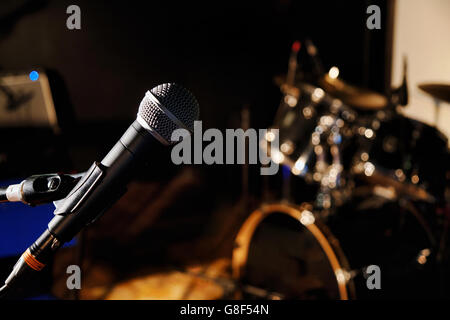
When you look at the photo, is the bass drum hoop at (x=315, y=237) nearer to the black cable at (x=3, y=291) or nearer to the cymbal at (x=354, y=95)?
the cymbal at (x=354, y=95)

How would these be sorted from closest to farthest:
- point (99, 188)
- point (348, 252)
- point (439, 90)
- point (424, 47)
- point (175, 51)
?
point (99, 188), point (439, 90), point (348, 252), point (424, 47), point (175, 51)

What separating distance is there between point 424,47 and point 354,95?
81 centimetres

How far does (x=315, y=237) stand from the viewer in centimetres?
230

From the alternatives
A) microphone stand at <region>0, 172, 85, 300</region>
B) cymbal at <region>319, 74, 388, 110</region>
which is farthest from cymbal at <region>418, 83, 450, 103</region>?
microphone stand at <region>0, 172, 85, 300</region>

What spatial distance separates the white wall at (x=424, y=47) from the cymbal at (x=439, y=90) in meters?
0.38

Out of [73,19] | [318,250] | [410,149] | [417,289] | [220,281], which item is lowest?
[220,281]

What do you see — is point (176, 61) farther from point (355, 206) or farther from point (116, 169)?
point (116, 169)

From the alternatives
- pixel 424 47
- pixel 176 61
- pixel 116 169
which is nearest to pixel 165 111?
pixel 116 169

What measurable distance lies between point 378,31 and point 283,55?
858 millimetres

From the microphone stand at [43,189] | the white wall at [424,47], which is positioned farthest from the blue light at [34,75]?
the white wall at [424,47]

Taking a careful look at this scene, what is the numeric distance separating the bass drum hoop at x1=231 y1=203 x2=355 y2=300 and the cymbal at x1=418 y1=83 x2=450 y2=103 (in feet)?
3.12
